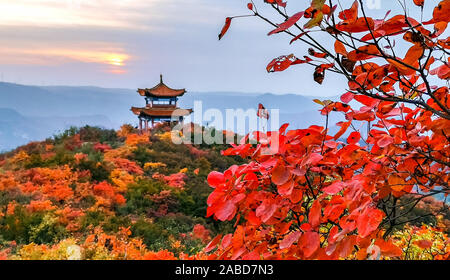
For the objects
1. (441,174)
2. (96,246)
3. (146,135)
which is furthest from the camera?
(146,135)

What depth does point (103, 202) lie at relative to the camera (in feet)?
25.6

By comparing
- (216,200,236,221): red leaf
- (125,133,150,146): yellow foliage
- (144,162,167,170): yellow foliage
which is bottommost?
(144,162,167,170): yellow foliage

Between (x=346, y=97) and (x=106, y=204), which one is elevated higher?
(x=346, y=97)

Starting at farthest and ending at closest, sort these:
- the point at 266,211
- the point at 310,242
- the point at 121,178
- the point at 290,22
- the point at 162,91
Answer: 1. the point at 162,91
2. the point at 121,178
3. the point at 266,211
4. the point at 310,242
5. the point at 290,22

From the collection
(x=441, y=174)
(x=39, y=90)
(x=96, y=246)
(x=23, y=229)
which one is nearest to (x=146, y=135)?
(x=23, y=229)

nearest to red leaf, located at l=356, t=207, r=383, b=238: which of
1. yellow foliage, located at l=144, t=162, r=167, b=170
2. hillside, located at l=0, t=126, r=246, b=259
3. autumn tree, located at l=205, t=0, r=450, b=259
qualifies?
autumn tree, located at l=205, t=0, r=450, b=259

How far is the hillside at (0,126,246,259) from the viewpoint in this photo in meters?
5.68

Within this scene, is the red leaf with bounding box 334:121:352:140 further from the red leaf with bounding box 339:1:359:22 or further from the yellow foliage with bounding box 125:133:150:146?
the yellow foliage with bounding box 125:133:150:146

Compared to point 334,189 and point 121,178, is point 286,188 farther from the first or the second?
point 121,178

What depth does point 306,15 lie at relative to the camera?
3.43ft

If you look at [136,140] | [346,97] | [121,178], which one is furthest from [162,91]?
[346,97]

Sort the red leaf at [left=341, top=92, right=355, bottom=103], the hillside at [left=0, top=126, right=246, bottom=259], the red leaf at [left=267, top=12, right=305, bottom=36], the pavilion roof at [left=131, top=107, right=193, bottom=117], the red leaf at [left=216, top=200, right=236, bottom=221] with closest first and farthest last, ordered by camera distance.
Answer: the red leaf at [left=267, top=12, right=305, bottom=36] → the red leaf at [left=216, top=200, right=236, bottom=221] → the red leaf at [left=341, top=92, right=355, bottom=103] → the hillside at [left=0, top=126, right=246, bottom=259] → the pavilion roof at [left=131, top=107, right=193, bottom=117]
